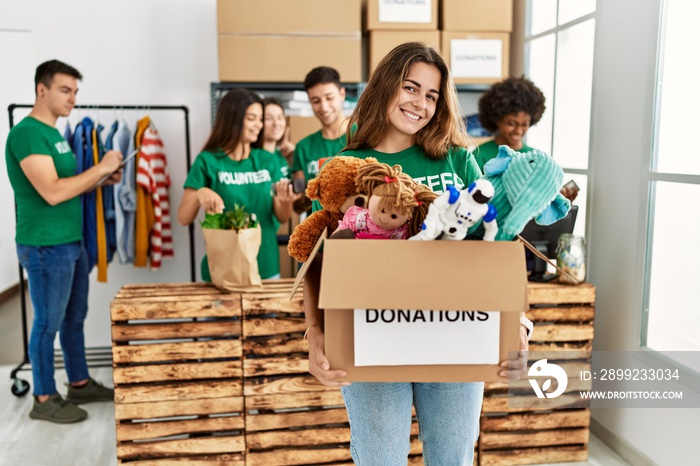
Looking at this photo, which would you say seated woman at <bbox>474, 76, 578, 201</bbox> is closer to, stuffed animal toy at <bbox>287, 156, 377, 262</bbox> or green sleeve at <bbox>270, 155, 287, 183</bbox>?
green sleeve at <bbox>270, 155, 287, 183</bbox>

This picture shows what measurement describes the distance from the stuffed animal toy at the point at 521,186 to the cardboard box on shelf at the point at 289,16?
8.02ft

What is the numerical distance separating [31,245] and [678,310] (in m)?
2.69

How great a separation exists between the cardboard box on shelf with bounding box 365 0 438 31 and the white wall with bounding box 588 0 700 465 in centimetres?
95

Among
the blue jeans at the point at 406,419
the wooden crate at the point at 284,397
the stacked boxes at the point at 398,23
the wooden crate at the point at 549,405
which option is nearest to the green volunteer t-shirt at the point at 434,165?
the blue jeans at the point at 406,419

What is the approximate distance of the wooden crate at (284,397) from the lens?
2396mm

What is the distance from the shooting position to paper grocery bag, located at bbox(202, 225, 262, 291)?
2316 mm

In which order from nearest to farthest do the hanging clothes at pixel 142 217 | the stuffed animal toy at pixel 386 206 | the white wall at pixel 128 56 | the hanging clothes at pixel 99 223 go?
the stuffed animal toy at pixel 386 206
the hanging clothes at pixel 99 223
the hanging clothes at pixel 142 217
the white wall at pixel 128 56

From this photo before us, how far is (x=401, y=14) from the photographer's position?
340 centimetres

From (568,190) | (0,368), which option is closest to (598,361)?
(568,190)

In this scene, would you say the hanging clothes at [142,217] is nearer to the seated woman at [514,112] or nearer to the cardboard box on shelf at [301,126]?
the cardboard box on shelf at [301,126]

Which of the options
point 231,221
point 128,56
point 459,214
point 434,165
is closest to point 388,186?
point 459,214

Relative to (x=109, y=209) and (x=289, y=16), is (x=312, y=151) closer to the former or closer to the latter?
(x=289, y=16)

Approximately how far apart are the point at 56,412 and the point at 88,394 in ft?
0.77

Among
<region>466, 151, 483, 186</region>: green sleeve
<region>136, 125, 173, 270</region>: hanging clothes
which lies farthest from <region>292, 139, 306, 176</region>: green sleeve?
<region>466, 151, 483, 186</region>: green sleeve
